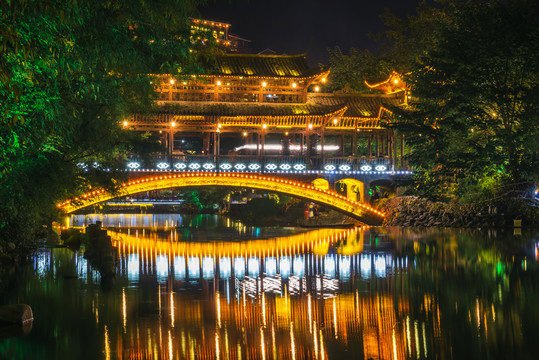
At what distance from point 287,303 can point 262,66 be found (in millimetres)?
29668

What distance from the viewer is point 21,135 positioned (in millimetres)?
11414

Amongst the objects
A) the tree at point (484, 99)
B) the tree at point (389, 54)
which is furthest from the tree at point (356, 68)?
the tree at point (484, 99)

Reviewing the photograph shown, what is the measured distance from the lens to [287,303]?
13.6 metres

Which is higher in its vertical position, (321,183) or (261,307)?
(321,183)

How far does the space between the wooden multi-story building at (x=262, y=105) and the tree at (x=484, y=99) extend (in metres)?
7.76

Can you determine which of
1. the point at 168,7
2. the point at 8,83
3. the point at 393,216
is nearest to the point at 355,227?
the point at 393,216

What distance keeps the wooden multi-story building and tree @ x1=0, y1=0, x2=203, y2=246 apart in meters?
19.9

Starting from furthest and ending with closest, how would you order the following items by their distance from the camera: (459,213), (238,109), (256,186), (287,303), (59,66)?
(238,109), (256,186), (459,213), (287,303), (59,66)

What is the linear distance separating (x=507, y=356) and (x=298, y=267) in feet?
33.0

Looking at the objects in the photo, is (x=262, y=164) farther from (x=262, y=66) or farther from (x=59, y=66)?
(x=59, y=66)

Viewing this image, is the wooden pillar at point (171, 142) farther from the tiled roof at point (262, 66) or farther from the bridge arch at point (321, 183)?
the bridge arch at point (321, 183)

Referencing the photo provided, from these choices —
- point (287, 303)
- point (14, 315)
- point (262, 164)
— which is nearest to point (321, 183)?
point (262, 164)

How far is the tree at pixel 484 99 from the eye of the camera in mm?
28125

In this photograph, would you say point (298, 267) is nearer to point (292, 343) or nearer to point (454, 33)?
point (292, 343)
